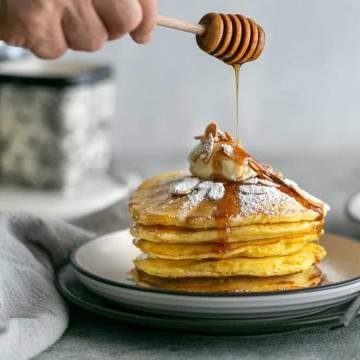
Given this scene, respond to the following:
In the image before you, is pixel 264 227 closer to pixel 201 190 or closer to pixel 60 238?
pixel 201 190

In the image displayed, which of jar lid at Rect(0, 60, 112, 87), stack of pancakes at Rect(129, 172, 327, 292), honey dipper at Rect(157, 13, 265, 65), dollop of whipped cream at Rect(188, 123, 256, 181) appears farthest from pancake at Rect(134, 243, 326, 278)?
jar lid at Rect(0, 60, 112, 87)

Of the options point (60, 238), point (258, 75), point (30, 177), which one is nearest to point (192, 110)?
point (258, 75)

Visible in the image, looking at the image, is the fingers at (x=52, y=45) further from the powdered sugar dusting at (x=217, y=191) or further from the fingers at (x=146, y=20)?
the powdered sugar dusting at (x=217, y=191)

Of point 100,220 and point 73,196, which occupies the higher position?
point 100,220

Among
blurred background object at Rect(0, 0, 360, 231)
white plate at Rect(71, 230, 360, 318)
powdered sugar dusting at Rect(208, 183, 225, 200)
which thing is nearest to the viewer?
white plate at Rect(71, 230, 360, 318)

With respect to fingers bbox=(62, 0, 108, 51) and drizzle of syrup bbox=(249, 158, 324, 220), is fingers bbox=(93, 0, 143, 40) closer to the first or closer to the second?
fingers bbox=(62, 0, 108, 51)

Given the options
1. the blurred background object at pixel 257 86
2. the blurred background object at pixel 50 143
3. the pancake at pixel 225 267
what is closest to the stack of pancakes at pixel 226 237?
the pancake at pixel 225 267
